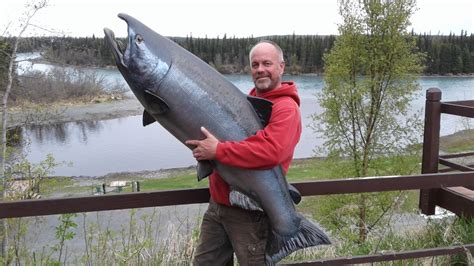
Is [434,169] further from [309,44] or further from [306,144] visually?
[309,44]

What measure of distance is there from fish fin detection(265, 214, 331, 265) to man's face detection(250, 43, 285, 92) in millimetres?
627

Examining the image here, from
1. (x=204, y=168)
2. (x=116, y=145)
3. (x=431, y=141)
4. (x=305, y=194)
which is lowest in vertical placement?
(x=116, y=145)

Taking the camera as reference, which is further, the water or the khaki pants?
the water

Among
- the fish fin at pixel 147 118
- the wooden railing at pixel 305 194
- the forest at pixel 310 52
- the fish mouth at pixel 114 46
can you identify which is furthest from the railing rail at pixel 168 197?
the forest at pixel 310 52

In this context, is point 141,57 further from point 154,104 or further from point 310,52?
point 310,52

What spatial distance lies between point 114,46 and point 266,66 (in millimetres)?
683

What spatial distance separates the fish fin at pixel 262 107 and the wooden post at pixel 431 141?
3323 millimetres

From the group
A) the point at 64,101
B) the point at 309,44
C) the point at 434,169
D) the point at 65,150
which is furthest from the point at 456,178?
the point at 309,44

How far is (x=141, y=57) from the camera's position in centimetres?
181

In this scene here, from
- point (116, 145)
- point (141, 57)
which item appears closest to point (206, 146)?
point (141, 57)

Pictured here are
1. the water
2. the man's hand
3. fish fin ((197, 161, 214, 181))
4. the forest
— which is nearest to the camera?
the man's hand

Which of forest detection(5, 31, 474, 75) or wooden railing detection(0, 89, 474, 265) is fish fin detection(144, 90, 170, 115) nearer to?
wooden railing detection(0, 89, 474, 265)

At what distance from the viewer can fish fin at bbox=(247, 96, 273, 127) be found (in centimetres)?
202

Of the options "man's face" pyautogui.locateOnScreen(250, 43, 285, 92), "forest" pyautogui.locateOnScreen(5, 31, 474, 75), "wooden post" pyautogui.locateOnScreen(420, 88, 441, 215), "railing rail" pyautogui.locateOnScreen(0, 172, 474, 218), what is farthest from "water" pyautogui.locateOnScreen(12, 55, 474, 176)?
"man's face" pyautogui.locateOnScreen(250, 43, 285, 92)
